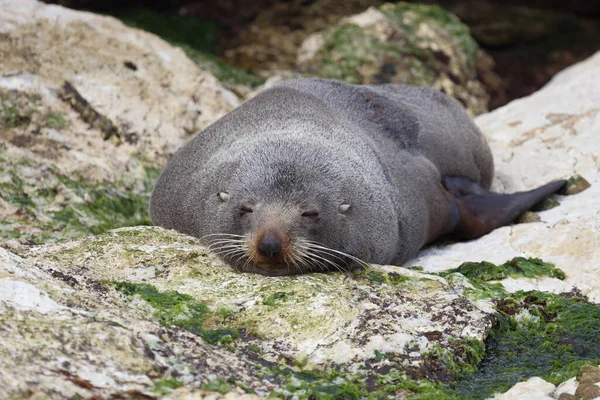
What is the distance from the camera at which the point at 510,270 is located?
6629 mm

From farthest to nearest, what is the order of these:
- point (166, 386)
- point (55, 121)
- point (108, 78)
A: point (108, 78) < point (55, 121) < point (166, 386)

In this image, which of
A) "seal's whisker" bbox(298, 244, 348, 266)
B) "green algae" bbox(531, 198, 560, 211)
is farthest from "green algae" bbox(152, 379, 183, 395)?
"green algae" bbox(531, 198, 560, 211)

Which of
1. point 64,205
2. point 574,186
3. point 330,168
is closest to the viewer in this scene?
point 330,168

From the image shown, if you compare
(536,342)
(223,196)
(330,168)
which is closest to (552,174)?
(330,168)

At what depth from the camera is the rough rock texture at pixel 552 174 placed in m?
6.74

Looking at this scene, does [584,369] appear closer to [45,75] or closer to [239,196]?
[239,196]

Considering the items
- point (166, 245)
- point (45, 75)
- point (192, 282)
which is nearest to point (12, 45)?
point (45, 75)

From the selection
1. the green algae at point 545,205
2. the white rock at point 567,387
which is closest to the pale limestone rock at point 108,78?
the green algae at point 545,205

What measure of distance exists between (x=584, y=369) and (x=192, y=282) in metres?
2.50

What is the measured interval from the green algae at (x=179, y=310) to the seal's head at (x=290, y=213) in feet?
2.15

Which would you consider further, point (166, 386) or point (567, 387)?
point (567, 387)

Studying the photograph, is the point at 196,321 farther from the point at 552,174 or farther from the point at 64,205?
the point at 552,174

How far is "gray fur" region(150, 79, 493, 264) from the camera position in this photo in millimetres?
6262

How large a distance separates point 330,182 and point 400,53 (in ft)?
27.2
